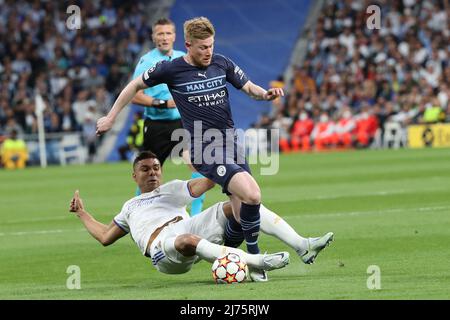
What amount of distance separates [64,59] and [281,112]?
8.74 metres

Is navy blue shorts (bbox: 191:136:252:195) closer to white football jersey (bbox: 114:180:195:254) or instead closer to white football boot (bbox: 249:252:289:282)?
white football jersey (bbox: 114:180:195:254)

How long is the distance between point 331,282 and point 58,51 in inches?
1334

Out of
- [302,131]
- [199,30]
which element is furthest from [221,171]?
[302,131]

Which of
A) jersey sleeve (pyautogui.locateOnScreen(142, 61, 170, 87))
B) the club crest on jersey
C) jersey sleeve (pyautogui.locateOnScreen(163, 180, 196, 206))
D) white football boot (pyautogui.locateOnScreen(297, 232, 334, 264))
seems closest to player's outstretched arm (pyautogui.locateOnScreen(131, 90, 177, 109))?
jersey sleeve (pyautogui.locateOnScreen(142, 61, 170, 87))

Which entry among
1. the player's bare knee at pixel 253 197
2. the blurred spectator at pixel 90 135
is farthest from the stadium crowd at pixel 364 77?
the player's bare knee at pixel 253 197

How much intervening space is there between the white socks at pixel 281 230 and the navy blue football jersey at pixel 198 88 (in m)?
0.92

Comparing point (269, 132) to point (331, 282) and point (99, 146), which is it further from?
point (331, 282)

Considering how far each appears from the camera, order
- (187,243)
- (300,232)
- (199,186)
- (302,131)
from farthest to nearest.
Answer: (302,131)
(300,232)
(199,186)
(187,243)

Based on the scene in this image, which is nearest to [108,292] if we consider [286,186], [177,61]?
[177,61]

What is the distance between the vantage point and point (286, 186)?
21688 mm

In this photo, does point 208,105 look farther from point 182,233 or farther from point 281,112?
point 281,112

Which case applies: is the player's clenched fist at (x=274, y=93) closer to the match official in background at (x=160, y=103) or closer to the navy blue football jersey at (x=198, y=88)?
the navy blue football jersey at (x=198, y=88)

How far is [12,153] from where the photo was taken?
36.2 meters

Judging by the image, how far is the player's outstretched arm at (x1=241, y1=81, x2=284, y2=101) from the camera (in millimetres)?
10164
